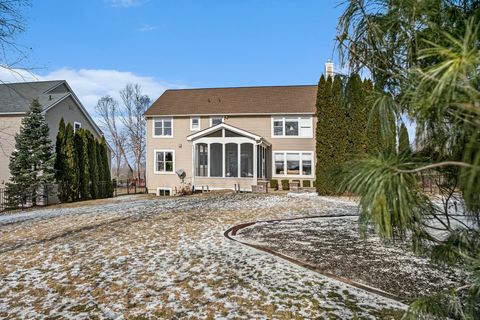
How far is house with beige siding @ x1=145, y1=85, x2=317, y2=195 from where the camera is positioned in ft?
68.5

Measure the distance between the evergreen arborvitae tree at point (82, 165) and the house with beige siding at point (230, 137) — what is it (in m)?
5.25

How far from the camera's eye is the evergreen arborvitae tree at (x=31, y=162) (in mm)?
15634

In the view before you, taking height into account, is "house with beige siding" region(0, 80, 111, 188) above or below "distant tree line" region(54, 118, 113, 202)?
above

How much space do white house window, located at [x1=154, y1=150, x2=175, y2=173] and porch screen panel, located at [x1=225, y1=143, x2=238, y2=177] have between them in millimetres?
3713

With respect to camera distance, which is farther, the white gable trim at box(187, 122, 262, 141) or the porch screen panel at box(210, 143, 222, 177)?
the porch screen panel at box(210, 143, 222, 177)

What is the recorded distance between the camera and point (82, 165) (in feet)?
60.3

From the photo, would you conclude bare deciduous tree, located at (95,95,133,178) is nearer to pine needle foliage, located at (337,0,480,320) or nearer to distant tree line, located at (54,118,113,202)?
distant tree line, located at (54,118,113,202)

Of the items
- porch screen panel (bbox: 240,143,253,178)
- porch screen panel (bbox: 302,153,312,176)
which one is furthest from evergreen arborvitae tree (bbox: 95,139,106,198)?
porch screen panel (bbox: 302,153,312,176)

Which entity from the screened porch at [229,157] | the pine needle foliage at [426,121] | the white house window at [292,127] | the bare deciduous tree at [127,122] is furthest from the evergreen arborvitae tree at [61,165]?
the bare deciduous tree at [127,122]

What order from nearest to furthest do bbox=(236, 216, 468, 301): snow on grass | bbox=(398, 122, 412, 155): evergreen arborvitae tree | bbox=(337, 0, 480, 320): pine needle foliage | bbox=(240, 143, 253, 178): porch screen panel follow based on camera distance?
bbox=(337, 0, 480, 320): pine needle foliage → bbox=(398, 122, 412, 155): evergreen arborvitae tree → bbox=(236, 216, 468, 301): snow on grass → bbox=(240, 143, 253, 178): porch screen panel

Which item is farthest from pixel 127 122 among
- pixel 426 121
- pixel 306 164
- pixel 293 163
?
pixel 426 121

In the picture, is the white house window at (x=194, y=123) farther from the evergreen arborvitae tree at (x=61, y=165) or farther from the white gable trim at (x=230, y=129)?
the evergreen arborvitae tree at (x=61, y=165)

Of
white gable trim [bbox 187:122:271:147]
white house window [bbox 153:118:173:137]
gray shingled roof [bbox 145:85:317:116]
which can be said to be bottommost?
white gable trim [bbox 187:122:271:147]

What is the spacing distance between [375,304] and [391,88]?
124 inches
